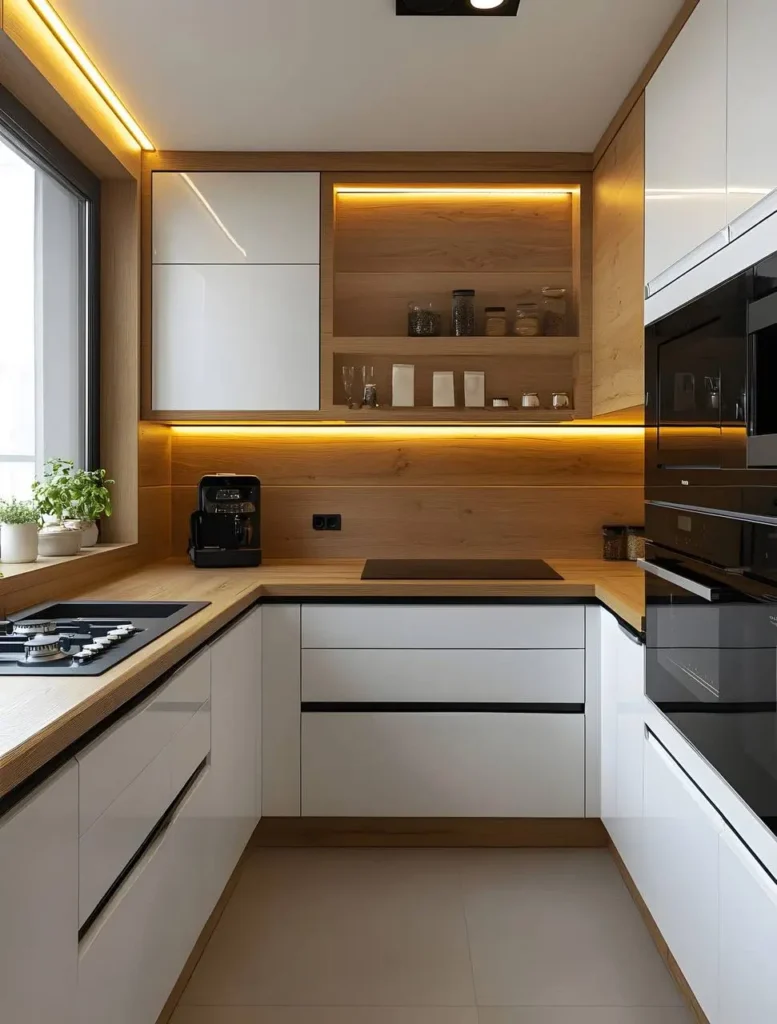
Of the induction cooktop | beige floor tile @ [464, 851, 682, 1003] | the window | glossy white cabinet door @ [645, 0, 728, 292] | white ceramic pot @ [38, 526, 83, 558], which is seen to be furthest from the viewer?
the induction cooktop

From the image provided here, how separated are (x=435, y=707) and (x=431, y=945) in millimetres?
742

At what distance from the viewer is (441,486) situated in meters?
3.58

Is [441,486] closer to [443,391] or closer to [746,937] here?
[443,391]

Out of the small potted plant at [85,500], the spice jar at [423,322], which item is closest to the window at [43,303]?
the small potted plant at [85,500]

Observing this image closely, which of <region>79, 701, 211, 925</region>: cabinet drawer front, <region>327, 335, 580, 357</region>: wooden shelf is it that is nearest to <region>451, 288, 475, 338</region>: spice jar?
<region>327, 335, 580, 357</region>: wooden shelf

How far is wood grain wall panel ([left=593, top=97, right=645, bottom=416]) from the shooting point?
8.29ft

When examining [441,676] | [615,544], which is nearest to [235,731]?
[441,676]

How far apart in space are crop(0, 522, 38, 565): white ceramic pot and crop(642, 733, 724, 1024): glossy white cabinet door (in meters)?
→ 1.73

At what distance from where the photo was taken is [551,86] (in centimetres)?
265

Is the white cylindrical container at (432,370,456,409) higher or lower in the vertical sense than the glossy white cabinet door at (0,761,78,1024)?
higher

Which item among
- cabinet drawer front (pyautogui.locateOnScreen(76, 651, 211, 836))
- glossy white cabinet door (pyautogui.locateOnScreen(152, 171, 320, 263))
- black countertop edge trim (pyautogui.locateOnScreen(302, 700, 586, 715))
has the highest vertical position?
glossy white cabinet door (pyautogui.locateOnScreen(152, 171, 320, 263))

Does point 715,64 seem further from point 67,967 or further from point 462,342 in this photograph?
point 67,967

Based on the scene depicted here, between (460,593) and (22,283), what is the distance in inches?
64.3

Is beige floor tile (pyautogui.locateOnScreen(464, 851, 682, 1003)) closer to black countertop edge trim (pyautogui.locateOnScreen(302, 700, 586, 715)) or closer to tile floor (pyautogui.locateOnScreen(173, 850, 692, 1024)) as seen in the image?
tile floor (pyautogui.locateOnScreen(173, 850, 692, 1024))
